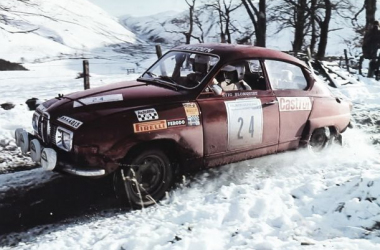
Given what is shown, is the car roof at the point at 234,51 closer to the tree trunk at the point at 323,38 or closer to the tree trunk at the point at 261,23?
the tree trunk at the point at 261,23

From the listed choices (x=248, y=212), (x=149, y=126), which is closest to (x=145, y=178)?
(x=149, y=126)

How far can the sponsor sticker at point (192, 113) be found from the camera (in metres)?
4.55

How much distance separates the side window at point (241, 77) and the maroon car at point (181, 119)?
1 centimetres

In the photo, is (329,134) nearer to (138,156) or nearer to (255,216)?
(255,216)

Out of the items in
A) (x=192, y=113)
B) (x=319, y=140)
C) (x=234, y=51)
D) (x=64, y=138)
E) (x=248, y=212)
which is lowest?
(x=248, y=212)

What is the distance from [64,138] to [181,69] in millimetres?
1957

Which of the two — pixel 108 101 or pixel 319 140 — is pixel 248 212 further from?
pixel 319 140

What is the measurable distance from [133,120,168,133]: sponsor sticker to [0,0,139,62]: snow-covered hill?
3179 cm

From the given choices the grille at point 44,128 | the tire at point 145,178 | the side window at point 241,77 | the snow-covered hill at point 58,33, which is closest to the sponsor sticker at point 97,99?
the grille at point 44,128

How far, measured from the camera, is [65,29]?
74.2 metres

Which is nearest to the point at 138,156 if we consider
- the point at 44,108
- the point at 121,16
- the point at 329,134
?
the point at 44,108

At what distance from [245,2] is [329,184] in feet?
75.4

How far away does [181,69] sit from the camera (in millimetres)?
5355

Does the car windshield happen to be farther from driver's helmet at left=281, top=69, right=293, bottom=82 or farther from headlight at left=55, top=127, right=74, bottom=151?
headlight at left=55, top=127, right=74, bottom=151
